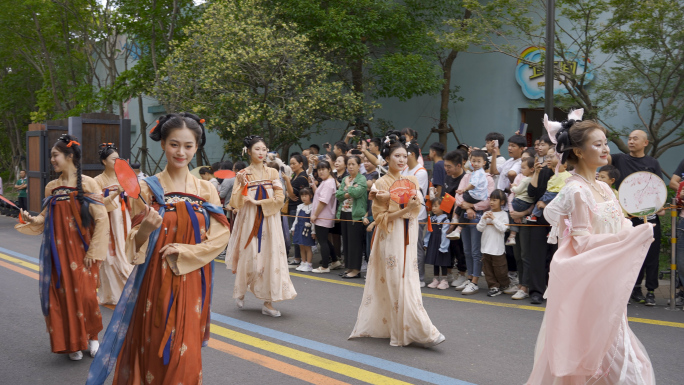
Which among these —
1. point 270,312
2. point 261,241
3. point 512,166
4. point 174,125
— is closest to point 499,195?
point 512,166

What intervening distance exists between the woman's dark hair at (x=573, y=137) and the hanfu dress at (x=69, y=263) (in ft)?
12.7

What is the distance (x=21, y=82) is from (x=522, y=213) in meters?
26.0

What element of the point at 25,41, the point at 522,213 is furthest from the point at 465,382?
the point at 25,41

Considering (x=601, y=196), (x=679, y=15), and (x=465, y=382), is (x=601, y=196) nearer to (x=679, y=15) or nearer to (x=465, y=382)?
(x=465, y=382)

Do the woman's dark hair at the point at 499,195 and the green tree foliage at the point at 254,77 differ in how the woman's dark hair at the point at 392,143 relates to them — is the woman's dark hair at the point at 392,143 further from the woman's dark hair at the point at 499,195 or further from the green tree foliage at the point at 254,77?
the green tree foliage at the point at 254,77

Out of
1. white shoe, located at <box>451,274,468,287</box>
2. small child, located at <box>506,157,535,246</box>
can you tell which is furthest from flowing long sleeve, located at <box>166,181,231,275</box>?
white shoe, located at <box>451,274,468,287</box>

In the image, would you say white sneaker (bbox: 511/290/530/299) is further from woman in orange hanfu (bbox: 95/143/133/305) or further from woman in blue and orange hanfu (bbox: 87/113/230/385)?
woman in blue and orange hanfu (bbox: 87/113/230/385)

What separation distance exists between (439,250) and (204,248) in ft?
17.6

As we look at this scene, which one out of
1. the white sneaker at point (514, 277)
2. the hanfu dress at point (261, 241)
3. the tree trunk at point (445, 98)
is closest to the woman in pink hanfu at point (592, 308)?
the hanfu dress at point (261, 241)

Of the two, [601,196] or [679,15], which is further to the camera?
[679,15]

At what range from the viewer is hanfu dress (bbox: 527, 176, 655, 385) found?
3.37 m

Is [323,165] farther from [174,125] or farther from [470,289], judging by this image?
[174,125]

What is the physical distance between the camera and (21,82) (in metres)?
27.6

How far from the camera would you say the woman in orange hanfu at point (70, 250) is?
17.7ft
